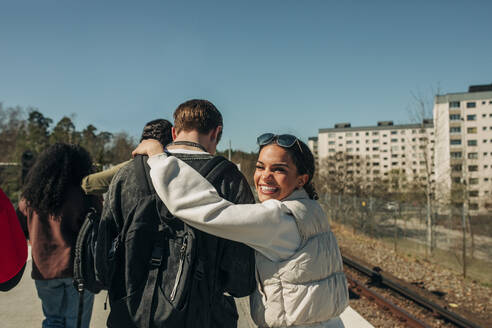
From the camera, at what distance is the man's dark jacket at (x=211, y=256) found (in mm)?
1649

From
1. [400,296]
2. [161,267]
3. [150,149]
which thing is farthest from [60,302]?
[400,296]

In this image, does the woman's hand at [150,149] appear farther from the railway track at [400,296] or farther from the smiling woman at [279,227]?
the railway track at [400,296]

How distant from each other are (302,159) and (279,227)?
54 centimetres

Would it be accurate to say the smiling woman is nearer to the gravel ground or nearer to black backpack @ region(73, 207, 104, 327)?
black backpack @ region(73, 207, 104, 327)

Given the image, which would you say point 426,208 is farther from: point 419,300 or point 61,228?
point 61,228

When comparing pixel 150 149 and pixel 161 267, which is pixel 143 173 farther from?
pixel 161 267

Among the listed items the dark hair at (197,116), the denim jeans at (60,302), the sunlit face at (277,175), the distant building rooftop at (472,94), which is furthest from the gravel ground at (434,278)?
the distant building rooftop at (472,94)

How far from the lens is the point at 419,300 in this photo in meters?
7.67

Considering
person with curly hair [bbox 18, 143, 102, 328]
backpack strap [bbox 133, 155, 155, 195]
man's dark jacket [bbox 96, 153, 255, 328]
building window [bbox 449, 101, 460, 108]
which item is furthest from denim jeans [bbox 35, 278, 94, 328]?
building window [bbox 449, 101, 460, 108]

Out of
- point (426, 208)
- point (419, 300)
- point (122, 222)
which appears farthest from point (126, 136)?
point (122, 222)

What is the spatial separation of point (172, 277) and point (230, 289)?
0.29 metres

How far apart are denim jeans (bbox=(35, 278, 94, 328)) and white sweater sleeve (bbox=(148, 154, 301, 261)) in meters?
1.64

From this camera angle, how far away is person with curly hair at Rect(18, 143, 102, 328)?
254 cm

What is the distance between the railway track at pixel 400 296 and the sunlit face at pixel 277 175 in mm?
5744
